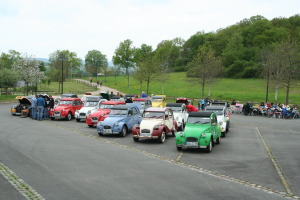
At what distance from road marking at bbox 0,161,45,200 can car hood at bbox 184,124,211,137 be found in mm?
7781

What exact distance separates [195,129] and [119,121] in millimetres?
5670

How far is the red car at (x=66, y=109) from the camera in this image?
86.0ft

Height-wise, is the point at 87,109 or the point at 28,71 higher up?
the point at 28,71

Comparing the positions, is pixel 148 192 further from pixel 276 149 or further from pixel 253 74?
pixel 253 74

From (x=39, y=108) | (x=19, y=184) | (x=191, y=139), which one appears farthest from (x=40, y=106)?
(x=19, y=184)

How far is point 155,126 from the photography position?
17609 millimetres

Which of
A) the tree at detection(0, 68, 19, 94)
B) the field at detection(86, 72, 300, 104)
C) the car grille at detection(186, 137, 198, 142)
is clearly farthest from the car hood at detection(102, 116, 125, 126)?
the tree at detection(0, 68, 19, 94)

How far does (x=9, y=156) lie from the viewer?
1300cm

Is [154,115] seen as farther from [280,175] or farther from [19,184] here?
[19,184]

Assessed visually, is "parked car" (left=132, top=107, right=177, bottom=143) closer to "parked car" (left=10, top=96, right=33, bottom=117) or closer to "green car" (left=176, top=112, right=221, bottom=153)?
"green car" (left=176, top=112, right=221, bottom=153)

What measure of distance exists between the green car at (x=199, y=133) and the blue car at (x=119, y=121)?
478 centimetres

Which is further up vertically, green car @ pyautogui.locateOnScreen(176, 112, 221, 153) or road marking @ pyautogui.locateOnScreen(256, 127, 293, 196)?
green car @ pyautogui.locateOnScreen(176, 112, 221, 153)

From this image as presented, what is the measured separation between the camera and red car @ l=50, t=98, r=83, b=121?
1032 inches

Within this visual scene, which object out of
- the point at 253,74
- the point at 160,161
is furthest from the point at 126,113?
the point at 253,74
